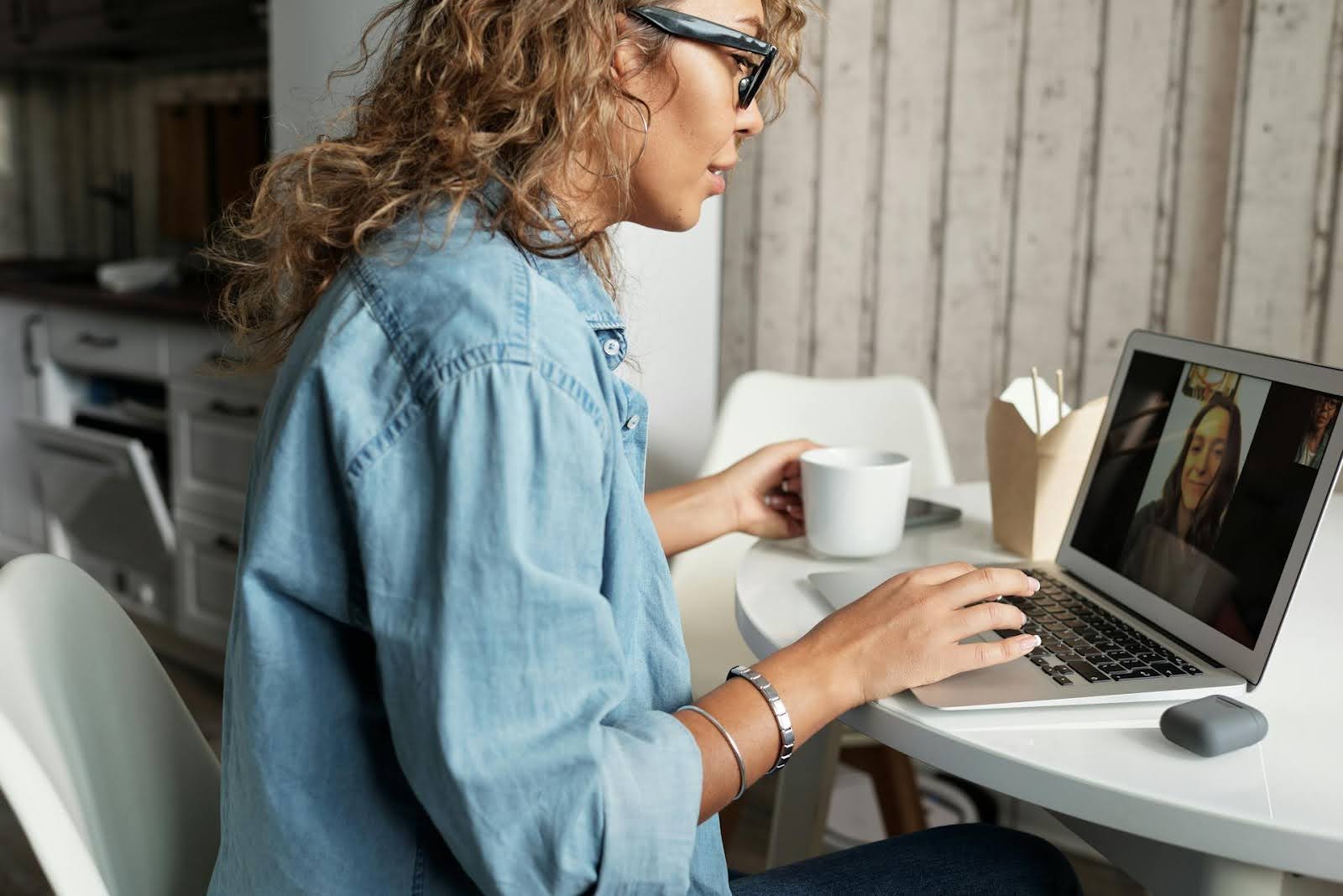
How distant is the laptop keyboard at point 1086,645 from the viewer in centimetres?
90

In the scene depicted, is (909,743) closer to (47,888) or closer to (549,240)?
(549,240)

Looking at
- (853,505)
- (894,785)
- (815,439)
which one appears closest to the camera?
(853,505)

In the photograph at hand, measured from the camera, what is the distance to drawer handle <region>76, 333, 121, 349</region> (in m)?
3.12

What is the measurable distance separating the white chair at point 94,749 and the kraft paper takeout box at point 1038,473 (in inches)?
31.4

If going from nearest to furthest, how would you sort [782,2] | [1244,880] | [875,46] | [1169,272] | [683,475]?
[1244,880] → [782,2] → [1169,272] → [875,46] → [683,475]

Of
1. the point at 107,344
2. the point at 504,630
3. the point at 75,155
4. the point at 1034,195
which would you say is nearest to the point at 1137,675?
the point at 504,630

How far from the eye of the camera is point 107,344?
312 cm

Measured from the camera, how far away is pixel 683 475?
7.89 feet

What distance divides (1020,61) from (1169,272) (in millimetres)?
450

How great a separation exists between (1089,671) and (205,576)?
2537 millimetres

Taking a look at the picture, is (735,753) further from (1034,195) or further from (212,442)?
(212,442)

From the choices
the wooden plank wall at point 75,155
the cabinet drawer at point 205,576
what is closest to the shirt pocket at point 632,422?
the cabinet drawer at point 205,576

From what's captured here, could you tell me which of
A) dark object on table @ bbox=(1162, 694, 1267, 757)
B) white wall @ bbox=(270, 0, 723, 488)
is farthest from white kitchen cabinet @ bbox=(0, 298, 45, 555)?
dark object on table @ bbox=(1162, 694, 1267, 757)

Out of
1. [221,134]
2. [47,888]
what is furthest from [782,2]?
[221,134]
